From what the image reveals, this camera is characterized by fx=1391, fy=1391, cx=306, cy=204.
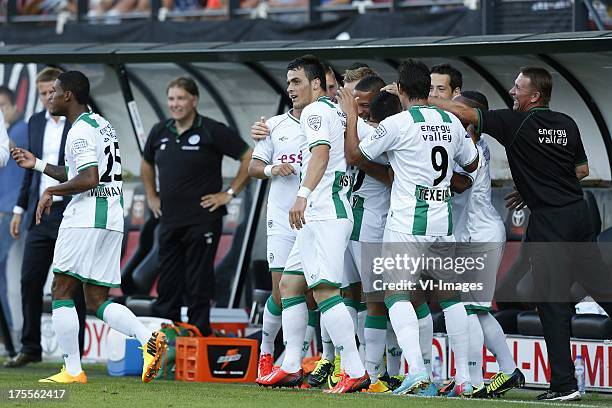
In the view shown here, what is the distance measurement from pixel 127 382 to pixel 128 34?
26.2 feet

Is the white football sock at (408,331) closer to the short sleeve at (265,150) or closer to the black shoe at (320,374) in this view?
the black shoe at (320,374)

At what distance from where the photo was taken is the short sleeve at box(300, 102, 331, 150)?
838cm

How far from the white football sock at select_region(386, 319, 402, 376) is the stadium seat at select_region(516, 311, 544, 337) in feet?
3.91

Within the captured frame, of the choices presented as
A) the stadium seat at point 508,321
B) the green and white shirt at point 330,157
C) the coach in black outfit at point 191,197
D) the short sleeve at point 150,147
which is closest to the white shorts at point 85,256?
the green and white shirt at point 330,157

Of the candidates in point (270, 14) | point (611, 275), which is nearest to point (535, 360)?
point (611, 275)

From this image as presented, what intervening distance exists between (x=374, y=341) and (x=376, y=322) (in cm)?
13

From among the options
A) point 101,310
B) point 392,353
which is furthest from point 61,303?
Result: point 392,353

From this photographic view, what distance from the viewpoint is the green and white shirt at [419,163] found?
8508 millimetres

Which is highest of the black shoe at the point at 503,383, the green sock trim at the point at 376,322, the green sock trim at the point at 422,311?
the green sock trim at the point at 422,311

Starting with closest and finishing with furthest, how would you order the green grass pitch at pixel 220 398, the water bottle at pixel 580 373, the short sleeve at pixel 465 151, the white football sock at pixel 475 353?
the green grass pitch at pixel 220 398 → the short sleeve at pixel 465 151 → the white football sock at pixel 475 353 → the water bottle at pixel 580 373

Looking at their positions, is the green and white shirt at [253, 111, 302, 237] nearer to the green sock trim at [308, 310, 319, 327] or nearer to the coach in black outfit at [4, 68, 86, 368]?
the green sock trim at [308, 310, 319, 327]

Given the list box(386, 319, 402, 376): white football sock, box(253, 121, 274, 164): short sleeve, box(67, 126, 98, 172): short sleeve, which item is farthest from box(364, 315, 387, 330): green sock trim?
box(67, 126, 98, 172): short sleeve

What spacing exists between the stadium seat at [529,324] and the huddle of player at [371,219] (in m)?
0.94

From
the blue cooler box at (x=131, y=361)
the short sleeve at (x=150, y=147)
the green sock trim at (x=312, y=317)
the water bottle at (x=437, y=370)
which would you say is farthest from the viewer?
the short sleeve at (x=150, y=147)
